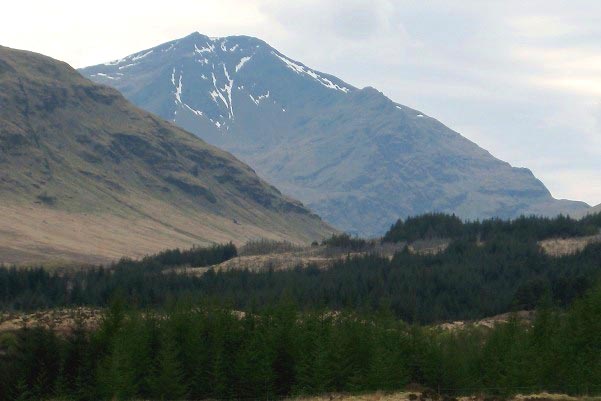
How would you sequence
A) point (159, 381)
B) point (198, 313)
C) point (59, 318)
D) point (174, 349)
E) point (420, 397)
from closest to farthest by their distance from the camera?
point (420, 397)
point (159, 381)
point (174, 349)
point (198, 313)
point (59, 318)

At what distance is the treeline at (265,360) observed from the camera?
8894 cm

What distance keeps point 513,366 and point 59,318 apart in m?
56.2

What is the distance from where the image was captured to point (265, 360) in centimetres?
9300

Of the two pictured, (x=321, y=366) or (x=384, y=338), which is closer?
(x=321, y=366)

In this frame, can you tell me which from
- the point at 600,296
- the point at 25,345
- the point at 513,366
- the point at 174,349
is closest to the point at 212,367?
the point at 174,349

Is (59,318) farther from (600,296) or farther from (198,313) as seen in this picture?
(600,296)

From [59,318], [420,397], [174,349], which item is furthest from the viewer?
[59,318]

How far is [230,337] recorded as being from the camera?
328 ft

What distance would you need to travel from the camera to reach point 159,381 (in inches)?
3506

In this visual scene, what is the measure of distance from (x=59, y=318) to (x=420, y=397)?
226 ft

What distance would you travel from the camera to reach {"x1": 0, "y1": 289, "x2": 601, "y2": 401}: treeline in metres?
88.9

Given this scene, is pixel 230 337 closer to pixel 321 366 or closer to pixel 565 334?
pixel 321 366

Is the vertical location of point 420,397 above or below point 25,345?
above

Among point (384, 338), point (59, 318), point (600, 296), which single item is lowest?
point (59, 318)
